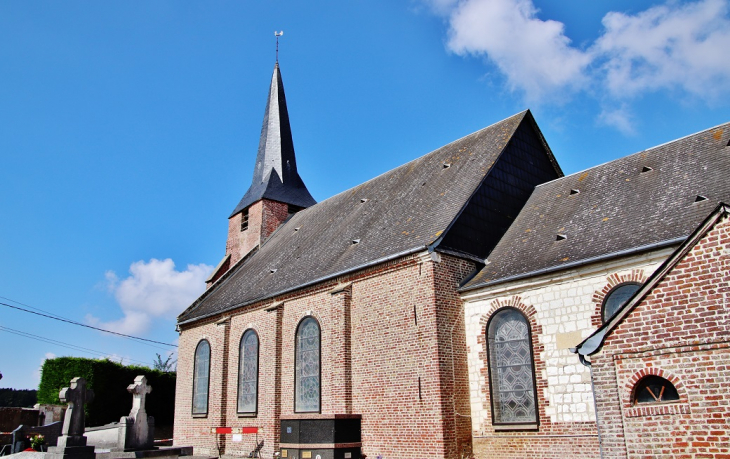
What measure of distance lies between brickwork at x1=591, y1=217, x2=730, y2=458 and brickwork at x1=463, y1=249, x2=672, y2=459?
3.26 meters

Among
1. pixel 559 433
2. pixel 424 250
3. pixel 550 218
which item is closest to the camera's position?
pixel 559 433

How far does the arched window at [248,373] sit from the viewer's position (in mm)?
17953

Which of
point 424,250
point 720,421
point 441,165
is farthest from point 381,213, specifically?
point 720,421

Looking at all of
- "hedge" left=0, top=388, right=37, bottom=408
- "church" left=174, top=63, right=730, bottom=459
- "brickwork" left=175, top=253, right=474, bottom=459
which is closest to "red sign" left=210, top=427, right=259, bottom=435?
"church" left=174, top=63, right=730, bottom=459

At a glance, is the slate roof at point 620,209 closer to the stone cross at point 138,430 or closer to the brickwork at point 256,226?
the stone cross at point 138,430

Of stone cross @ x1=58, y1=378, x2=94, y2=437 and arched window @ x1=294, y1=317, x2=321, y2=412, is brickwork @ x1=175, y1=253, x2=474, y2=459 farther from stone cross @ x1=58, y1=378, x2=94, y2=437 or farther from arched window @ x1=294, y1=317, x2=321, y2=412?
stone cross @ x1=58, y1=378, x2=94, y2=437

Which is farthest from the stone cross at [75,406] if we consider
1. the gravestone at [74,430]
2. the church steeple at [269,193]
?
the church steeple at [269,193]

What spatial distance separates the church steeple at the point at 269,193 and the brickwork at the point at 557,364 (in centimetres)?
1512

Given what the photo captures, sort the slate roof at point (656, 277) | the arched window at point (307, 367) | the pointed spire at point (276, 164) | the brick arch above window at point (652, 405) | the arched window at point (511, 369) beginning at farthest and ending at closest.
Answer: the pointed spire at point (276, 164) < the arched window at point (307, 367) < the arched window at point (511, 369) < the slate roof at point (656, 277) < the brick arch above window at point (652, 405)

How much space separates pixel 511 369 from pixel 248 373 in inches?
366

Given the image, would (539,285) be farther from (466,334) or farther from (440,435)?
(440,435)

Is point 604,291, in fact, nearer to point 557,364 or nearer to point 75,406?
point 557,364

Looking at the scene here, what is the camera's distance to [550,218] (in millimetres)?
14477

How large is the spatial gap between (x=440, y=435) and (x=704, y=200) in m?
7.07
